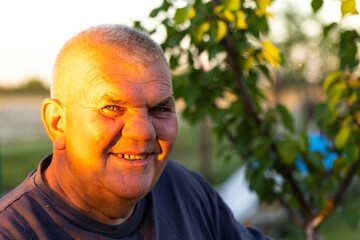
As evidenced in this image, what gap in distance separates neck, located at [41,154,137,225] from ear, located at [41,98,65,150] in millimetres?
84

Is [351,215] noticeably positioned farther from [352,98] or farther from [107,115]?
[107,115]

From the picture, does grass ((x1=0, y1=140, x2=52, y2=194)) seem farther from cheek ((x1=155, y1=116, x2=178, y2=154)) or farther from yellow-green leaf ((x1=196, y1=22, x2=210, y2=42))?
cheek ((x1=155, y1=116, x2=178, y2=154))

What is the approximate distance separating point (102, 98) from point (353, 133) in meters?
1.63

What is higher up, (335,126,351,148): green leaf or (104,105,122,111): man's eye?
(104,105,122,111): man's eye

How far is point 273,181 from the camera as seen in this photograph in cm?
278

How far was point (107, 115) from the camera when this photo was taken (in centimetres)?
130

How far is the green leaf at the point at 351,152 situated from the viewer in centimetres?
235

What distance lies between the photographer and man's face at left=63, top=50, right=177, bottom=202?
1294mm

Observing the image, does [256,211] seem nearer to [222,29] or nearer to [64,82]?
[222,29]

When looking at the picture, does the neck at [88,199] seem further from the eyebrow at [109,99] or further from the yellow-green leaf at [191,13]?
the yellow-green leaf at [191,13]

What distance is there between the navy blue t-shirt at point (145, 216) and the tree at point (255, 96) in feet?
2.04

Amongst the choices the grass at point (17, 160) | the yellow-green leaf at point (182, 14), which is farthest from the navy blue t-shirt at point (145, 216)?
the grass at point (17, 160)

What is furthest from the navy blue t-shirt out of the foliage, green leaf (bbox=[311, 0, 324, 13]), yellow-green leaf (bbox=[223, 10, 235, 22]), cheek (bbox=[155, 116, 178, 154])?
the foliage

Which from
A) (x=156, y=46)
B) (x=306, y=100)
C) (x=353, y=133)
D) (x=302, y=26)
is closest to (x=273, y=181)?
(x=353, y=133)
